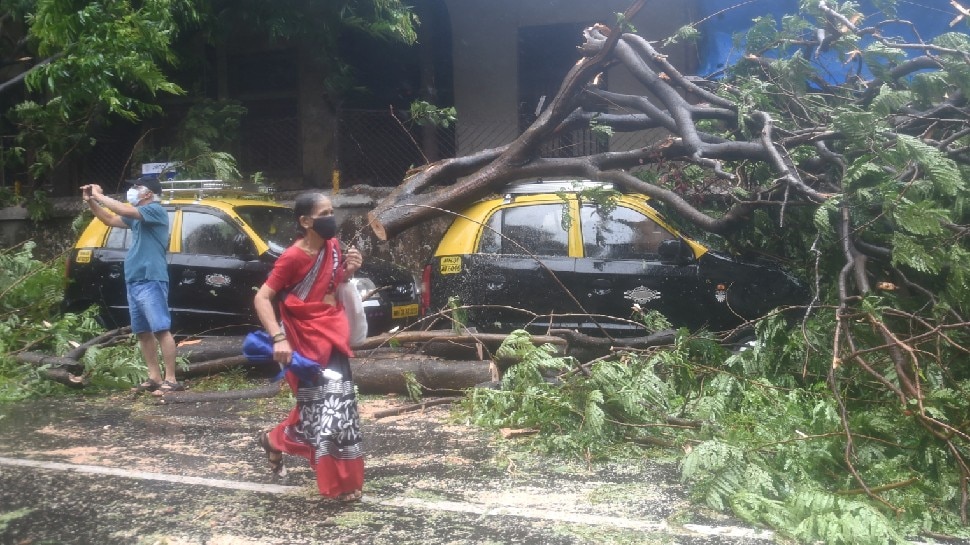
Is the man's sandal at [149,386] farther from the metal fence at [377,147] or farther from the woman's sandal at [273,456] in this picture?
the metal fence at [377,147]

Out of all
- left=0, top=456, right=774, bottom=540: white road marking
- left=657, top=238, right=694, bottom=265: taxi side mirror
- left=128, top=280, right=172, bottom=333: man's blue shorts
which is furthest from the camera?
left=657, top=238, right=694, bottom=265: taxi side mirror

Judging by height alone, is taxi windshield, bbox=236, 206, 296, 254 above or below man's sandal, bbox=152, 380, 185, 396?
above

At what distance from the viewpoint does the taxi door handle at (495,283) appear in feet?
27.7

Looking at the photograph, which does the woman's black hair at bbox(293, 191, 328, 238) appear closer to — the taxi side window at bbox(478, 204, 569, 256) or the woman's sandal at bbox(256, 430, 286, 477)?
the woman's sandal at bbox(256, 430, 286, 477)

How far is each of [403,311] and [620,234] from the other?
8.25ft

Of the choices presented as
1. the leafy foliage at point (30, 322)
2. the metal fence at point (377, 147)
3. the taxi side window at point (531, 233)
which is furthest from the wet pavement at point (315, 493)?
the metal fence at point (377, 147)

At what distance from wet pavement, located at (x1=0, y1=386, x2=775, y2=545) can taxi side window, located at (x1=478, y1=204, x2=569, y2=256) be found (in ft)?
6.74

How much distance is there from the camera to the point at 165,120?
15703 millimetres

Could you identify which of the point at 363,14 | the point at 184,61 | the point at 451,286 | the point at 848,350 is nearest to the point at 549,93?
the point at 363,14

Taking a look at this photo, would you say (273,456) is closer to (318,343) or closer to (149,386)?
(318,343)

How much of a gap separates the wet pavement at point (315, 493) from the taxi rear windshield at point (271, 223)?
3.22 m

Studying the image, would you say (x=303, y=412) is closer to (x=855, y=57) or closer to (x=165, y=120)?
(x=855, y=57)

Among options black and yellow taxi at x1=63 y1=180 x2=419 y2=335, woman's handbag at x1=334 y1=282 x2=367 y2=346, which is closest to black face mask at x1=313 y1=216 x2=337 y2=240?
woman's handbag at x1=334 y1=282 x2=367 y2=346

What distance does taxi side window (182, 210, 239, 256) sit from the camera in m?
9.78
